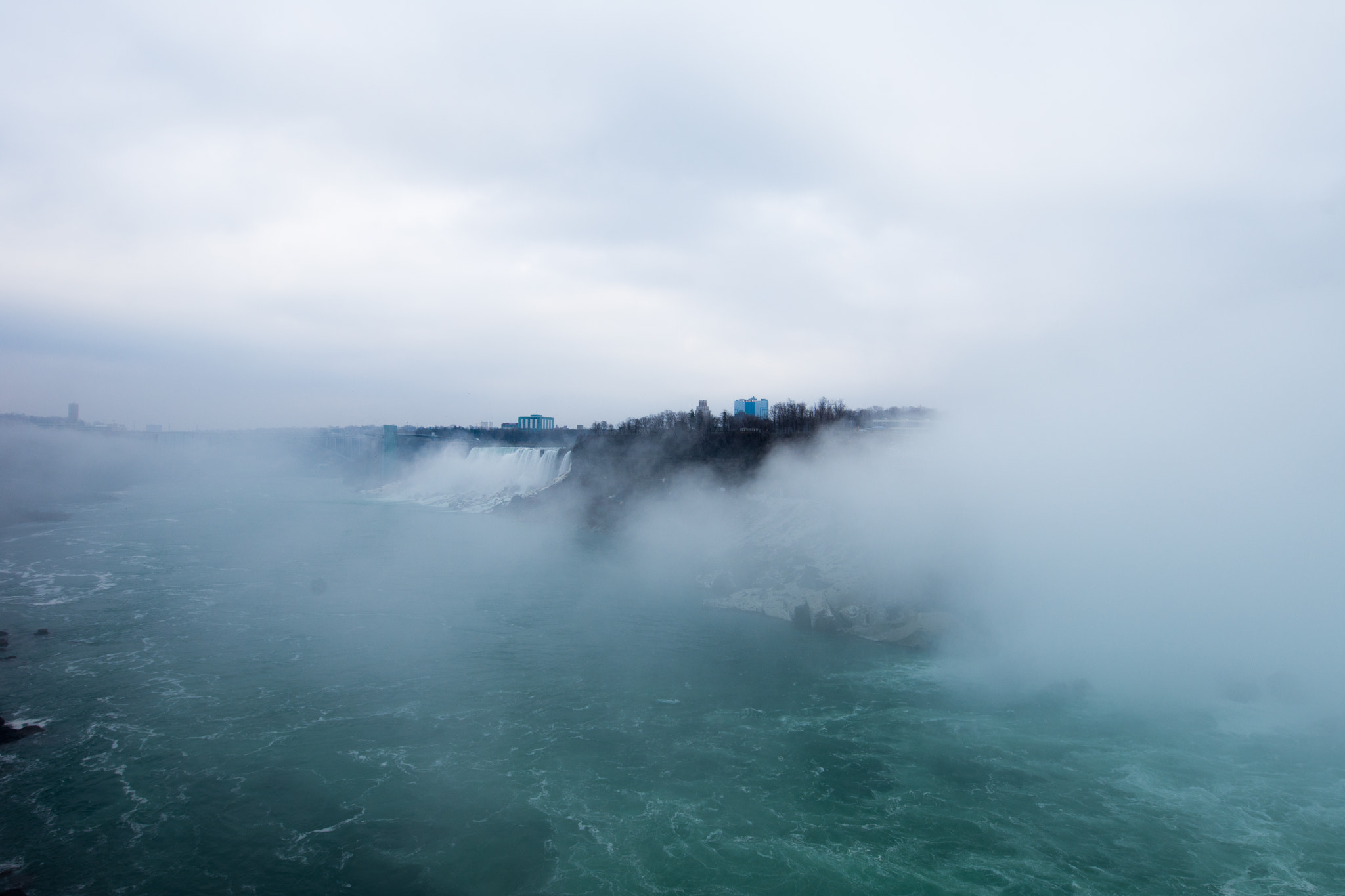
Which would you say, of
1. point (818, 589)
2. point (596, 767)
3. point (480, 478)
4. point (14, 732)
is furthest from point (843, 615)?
point (480, 478)

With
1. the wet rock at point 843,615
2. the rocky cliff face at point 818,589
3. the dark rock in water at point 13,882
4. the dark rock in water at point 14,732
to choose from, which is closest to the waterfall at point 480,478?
the rocky cliff face at point 818,589

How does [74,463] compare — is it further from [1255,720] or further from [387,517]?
[1255,720]

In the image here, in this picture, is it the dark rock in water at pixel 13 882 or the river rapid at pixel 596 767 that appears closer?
the dark rock in water at pixel 13 882

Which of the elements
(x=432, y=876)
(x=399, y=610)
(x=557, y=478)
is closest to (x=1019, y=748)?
(x=432, y=876)

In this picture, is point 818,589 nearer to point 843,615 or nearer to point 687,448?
point 843,615

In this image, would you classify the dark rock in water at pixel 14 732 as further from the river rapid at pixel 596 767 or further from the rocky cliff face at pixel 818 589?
the rocky cliff face at pixel 818 589

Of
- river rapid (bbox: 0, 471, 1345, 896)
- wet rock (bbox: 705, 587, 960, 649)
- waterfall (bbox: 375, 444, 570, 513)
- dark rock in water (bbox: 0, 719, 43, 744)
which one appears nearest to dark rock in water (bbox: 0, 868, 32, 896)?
river rapid (bbox: 0, 471, 1345, 896)
